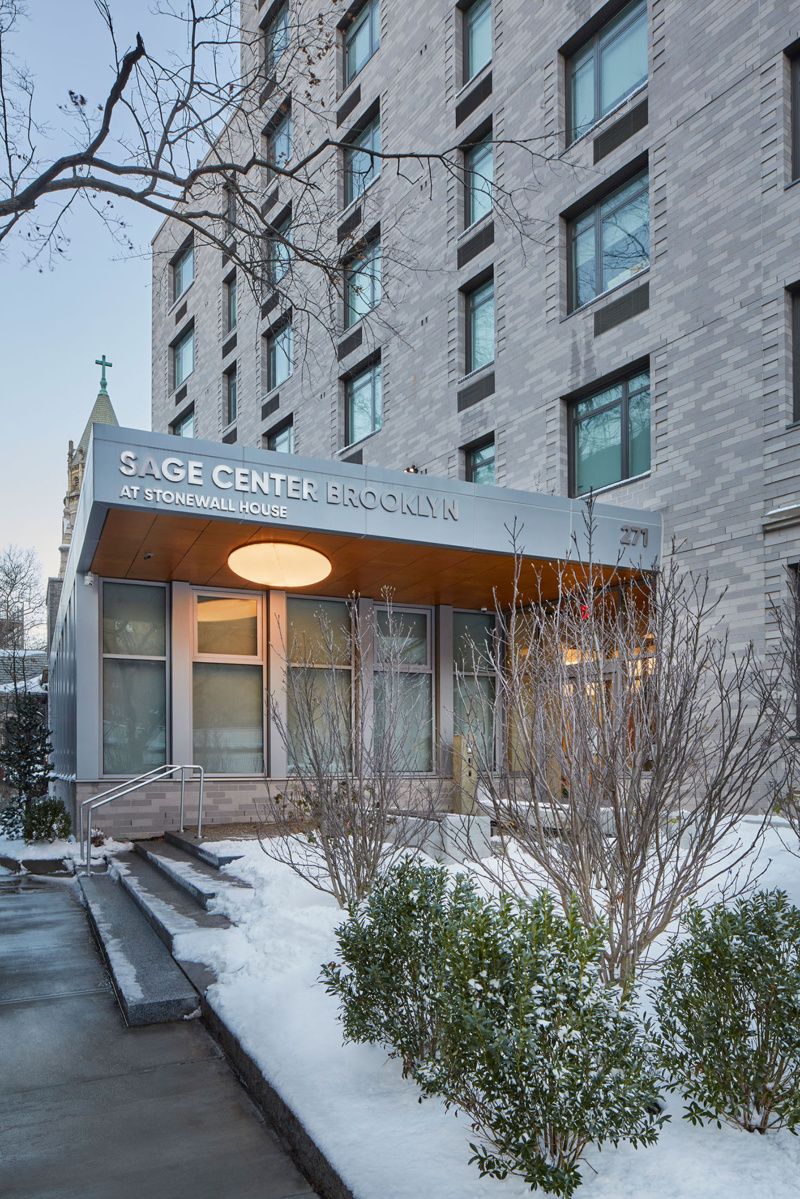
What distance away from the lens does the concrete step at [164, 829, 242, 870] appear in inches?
375

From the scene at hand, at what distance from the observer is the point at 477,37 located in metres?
19.7

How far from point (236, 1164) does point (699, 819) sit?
2.80m

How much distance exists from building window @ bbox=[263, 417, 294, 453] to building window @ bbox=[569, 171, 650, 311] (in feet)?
37.7

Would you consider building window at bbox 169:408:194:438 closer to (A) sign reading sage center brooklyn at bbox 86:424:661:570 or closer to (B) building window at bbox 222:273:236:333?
(B) building window at bbox 222:273:236:333

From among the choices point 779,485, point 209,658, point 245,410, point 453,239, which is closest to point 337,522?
point 209,658

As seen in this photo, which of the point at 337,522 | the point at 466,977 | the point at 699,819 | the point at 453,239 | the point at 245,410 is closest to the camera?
the point at 466,977

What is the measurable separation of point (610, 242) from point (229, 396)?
17.6 m

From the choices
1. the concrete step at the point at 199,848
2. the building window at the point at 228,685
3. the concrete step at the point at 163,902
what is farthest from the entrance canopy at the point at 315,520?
the concrete step at the point at 163,902

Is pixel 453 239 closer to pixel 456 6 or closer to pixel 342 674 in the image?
pixel 456 6

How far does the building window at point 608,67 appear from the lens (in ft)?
51.1

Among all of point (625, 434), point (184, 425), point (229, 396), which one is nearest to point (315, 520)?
point (625, 434)

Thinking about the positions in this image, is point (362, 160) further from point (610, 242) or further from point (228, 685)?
point (228, 685)

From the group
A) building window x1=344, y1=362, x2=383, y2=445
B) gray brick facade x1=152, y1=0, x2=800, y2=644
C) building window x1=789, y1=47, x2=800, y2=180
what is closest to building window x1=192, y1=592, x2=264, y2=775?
gray brick facade x1=152, y1=0, x2=800, y2=644

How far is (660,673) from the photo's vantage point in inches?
189
